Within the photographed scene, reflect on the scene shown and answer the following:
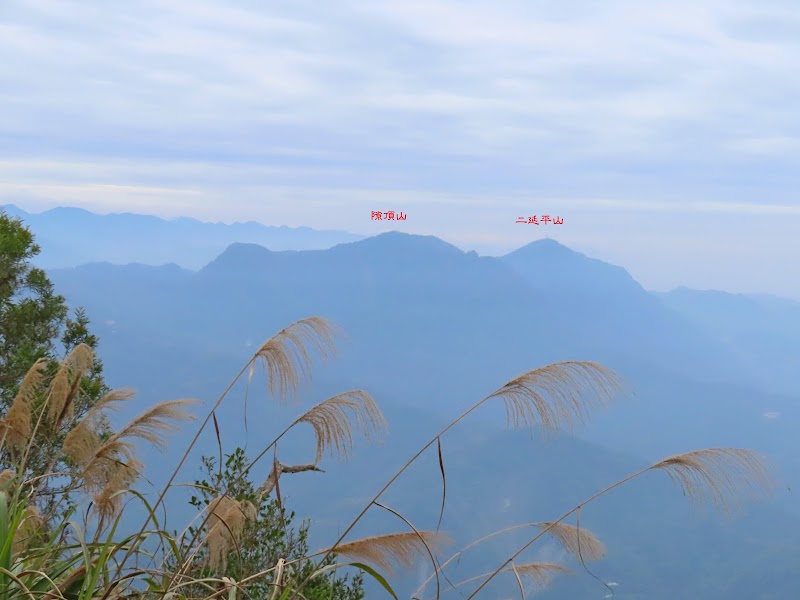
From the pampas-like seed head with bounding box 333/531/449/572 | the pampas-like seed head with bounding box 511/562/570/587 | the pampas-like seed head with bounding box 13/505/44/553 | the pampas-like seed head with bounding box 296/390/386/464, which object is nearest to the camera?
the pampas-like seed head with bounding box 333/531/449/572

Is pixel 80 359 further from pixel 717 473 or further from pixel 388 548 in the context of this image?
pixel 717 473

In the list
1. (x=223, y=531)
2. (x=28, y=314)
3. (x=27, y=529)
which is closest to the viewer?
(x=223, y=531)

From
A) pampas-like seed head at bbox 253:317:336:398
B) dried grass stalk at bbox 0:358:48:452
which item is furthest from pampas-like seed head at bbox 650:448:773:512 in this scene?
dried grass stalk at bbox 0:358:48:452

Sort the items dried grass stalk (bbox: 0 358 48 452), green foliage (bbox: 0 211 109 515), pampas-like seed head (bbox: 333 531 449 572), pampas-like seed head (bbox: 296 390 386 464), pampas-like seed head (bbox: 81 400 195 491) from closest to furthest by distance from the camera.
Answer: pampas-like seed head (bbox: 333 531 449 572) → pampas-like seed head (bbox: 296 390 386 464) → pampas-like seed head (bbox: 81 400 195 491) → dried grass stalk (bbox: 0 358 48 452) → green foliage (bbox: 0 211 109 515)

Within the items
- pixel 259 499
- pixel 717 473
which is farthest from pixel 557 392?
pixel 259 499

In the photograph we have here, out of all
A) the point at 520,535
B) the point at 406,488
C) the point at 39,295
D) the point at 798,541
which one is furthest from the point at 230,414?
the point at 39,295

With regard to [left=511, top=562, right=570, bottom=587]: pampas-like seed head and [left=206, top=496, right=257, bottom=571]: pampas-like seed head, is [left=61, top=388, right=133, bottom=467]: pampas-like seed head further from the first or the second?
[left=511, top=562, right=570, bottom=587]: pampas-like seed head

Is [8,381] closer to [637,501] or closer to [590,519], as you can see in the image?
[590,519]
